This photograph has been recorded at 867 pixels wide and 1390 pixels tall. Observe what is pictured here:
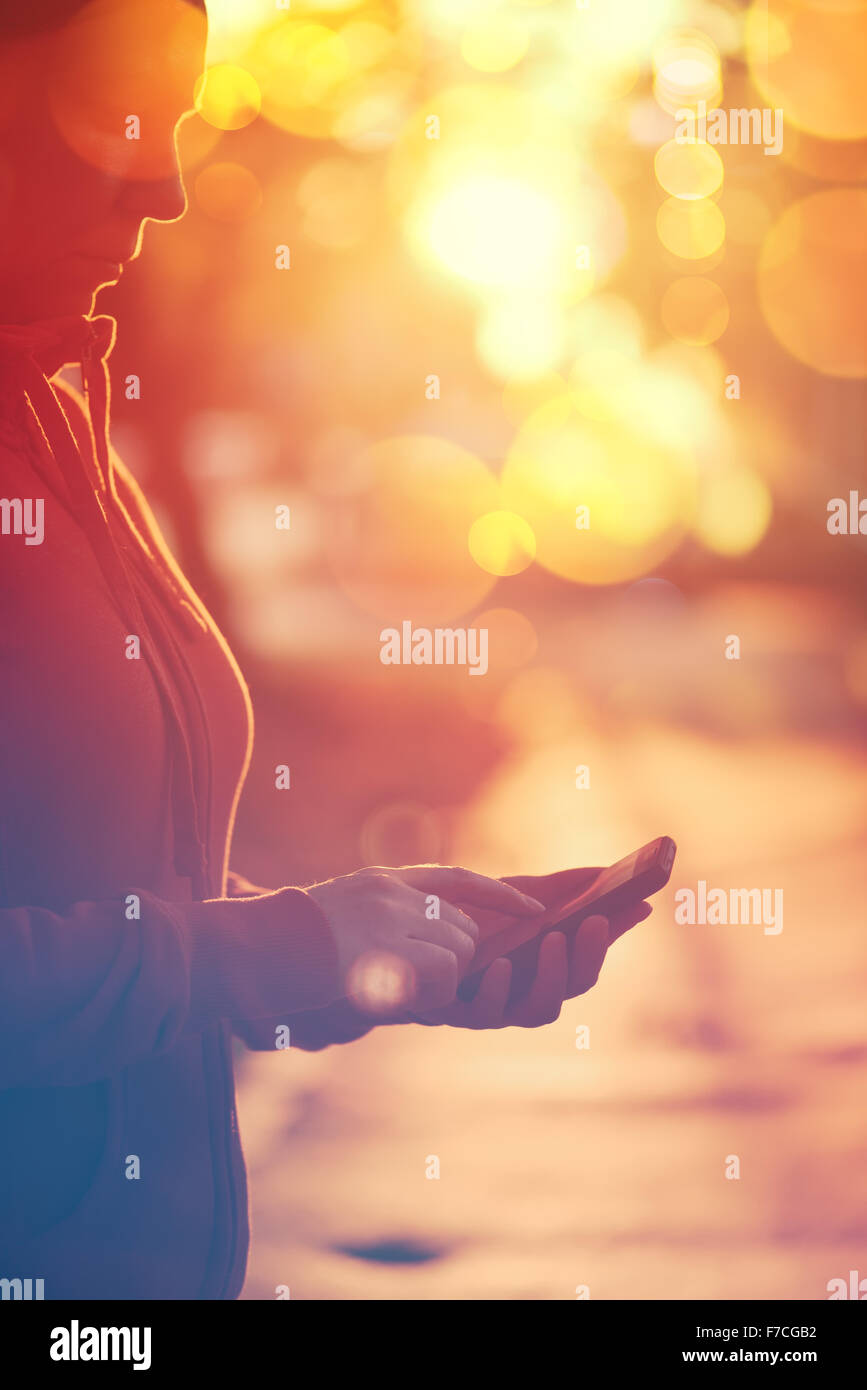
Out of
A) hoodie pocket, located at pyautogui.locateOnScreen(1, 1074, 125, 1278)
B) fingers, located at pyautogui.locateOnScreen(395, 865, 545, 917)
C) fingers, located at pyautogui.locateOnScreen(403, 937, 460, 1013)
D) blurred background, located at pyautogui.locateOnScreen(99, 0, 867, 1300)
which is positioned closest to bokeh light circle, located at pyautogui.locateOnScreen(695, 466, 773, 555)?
blurred background, located at pyautogui.locateOnScreen(99, 0, 867, 1300)

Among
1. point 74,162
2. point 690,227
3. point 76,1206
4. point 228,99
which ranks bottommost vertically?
point 76,1206

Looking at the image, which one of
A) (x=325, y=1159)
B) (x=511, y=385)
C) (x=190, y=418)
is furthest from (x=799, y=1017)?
(x=190, y=418)

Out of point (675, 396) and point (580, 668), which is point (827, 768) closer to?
point (580, 668)

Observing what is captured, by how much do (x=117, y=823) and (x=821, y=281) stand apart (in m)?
→ 1.19

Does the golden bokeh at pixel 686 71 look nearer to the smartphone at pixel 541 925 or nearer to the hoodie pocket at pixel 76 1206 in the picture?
the smartphone at pixel 541 925

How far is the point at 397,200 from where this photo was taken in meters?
1.41

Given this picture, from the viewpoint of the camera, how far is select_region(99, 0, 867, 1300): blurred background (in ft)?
4.48

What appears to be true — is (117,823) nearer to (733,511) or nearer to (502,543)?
(502,543)

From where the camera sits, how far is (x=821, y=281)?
1449mm

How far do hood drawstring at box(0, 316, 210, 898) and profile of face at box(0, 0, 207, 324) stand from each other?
34 mm

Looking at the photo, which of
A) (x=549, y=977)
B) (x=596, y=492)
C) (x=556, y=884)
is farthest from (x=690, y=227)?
(x=549, y=977)

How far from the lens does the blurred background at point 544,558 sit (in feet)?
4.48

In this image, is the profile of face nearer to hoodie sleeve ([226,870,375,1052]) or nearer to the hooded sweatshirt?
the hooded sweatshirt

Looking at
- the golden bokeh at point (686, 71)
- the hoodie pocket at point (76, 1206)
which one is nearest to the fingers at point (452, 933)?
the hoodie pocket at point (76, 1206)
